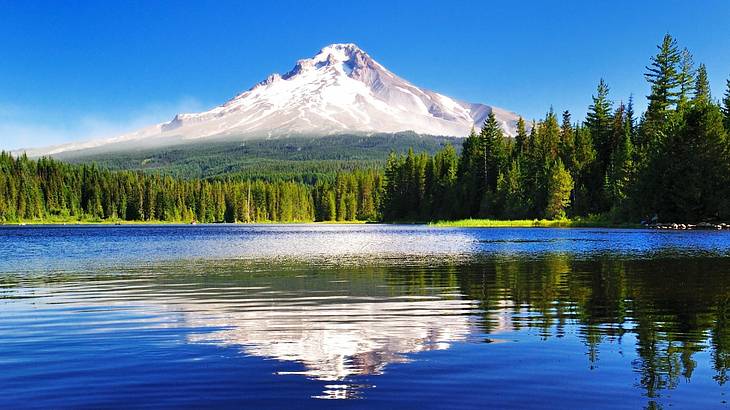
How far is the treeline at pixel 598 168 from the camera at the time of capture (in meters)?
79.1

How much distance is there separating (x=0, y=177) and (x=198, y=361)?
190844mm

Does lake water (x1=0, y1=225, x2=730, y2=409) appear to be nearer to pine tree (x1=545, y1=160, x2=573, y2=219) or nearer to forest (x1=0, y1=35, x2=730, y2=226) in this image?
forest (x1=0, y1=35, x2=730, y2=226)

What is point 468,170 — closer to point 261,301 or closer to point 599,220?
point 599,220

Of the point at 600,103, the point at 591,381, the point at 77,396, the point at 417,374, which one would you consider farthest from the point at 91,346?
the point at 600,103

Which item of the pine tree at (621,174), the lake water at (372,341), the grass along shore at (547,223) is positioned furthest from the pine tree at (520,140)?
the lake water at (372,341)

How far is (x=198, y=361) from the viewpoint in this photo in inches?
416

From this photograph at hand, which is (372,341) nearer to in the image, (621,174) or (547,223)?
(547,223)

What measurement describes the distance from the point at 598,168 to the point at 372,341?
108m

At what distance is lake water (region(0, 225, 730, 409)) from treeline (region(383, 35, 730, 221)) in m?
60.4

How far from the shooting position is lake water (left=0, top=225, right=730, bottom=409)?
8.47 m

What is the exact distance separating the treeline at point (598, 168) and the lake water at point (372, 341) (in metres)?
60.4

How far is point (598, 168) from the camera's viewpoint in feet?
368

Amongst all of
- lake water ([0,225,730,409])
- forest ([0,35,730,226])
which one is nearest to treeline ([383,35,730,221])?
forest ([0,35,730,226])

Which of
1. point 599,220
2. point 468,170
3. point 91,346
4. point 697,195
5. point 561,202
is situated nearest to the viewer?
point 91,346
